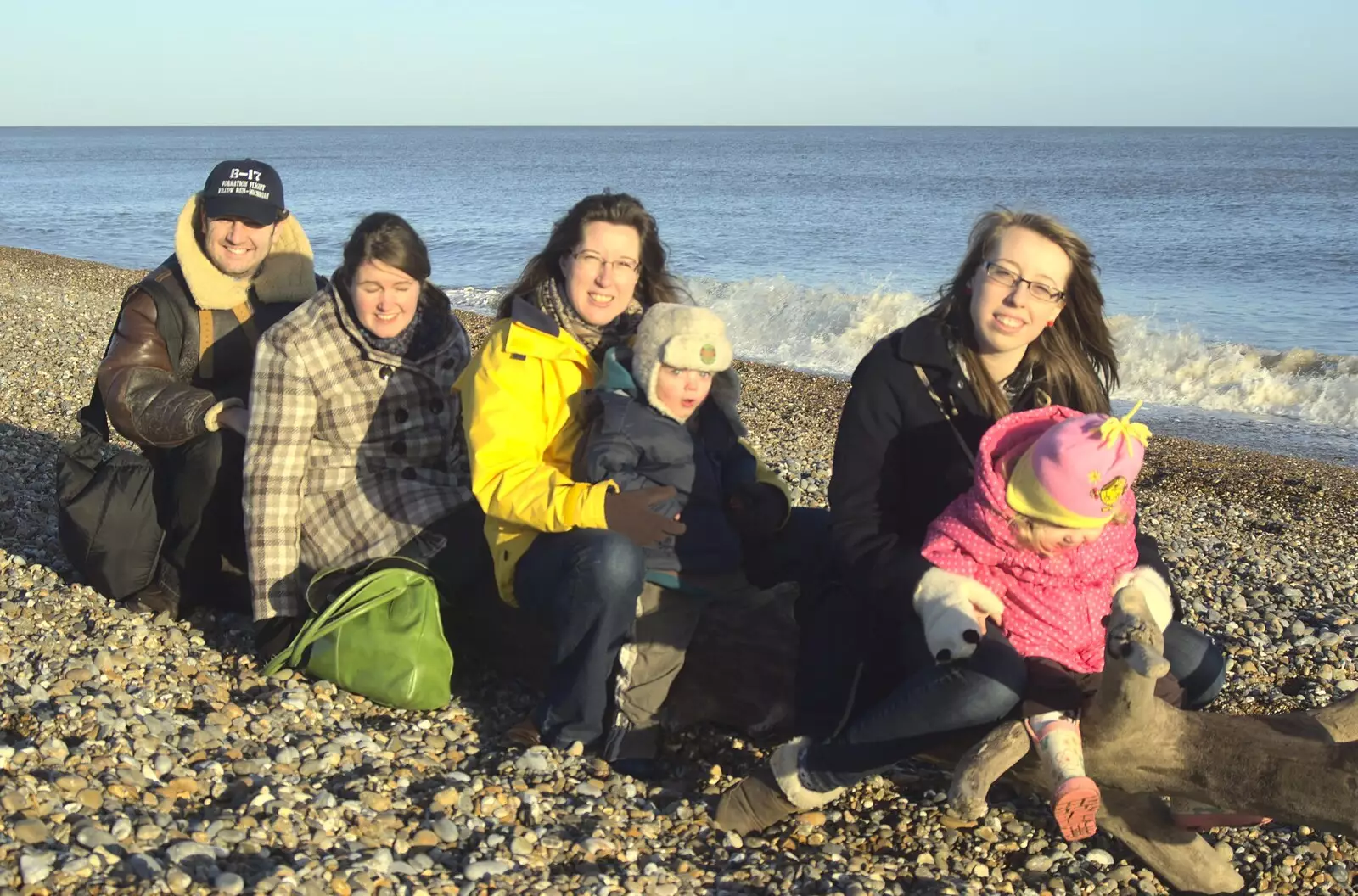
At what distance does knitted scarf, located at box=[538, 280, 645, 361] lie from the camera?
4453 millimetres

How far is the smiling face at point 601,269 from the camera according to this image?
442 cm

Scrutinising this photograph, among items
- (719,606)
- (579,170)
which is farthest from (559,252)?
(579,170)

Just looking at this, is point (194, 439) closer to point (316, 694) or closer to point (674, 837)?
point (316, 694)

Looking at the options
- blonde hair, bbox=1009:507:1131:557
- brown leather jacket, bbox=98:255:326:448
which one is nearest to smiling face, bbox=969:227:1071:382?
blonde hair, bbox=1009:507:1131:557

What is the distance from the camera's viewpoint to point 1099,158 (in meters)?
85.1

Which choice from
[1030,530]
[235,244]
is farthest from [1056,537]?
[235,244]

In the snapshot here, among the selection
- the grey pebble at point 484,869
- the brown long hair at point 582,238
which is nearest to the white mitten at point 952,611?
the grey pebble at point 484,869

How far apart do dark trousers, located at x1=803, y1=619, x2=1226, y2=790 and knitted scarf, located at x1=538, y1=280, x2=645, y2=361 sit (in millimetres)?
1535

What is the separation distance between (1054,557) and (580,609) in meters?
1.49

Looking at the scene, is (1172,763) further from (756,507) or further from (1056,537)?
(756,507)

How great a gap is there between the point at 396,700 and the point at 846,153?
100837 millimetres

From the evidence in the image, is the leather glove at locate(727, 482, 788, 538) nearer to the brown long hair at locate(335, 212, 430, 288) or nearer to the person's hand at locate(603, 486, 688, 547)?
the person's hand at locate(603, 486, 688, 547)

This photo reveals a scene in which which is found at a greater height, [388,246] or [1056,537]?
[388,246]

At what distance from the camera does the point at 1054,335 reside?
418cm
